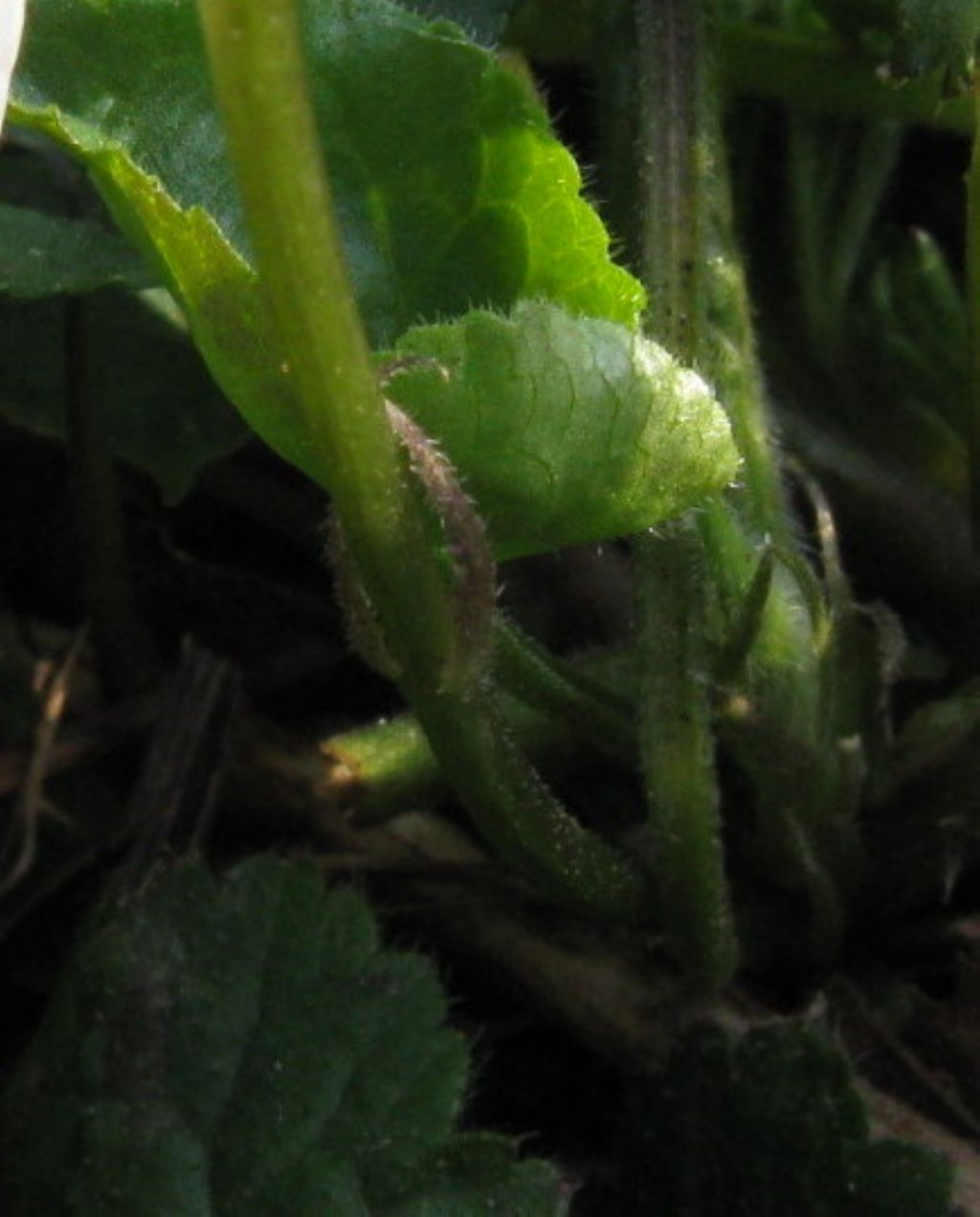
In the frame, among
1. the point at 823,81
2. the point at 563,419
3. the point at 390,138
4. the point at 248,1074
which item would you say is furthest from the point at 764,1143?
the point at 823,81

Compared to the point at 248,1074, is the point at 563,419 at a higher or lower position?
higher

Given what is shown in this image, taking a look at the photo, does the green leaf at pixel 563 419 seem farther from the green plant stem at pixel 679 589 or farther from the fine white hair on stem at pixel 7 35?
the fine white hair on stem at pixel 7 35

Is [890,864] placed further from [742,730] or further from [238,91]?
[238,91]

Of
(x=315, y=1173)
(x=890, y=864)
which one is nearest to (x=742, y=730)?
(x=890, y=864)

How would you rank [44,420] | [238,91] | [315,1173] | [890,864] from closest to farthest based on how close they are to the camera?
[238,91], [315,1173], [890,864], [44,420]

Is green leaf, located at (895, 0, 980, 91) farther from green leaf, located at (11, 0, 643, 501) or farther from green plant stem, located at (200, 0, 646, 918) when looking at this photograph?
green plant stem, located at (200, 0, 646, 918)

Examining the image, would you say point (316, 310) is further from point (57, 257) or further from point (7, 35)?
point (57, 257)

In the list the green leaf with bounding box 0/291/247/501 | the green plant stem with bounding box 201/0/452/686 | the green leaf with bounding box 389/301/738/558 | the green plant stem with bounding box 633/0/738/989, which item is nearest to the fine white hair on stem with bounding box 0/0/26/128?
the green plant stem with bounding box 201/0/452/686
